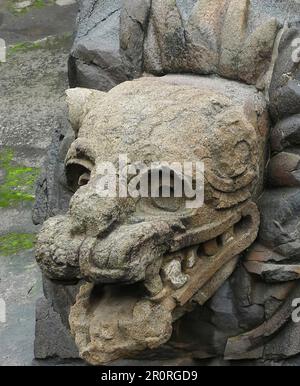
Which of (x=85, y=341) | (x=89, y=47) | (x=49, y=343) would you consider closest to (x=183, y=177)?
(x=85, y=341)

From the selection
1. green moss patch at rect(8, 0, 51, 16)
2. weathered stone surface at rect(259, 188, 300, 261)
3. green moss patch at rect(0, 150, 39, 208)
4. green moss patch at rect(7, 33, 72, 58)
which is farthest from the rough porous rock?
green moss patch at rect(8, 0, 51, 16)

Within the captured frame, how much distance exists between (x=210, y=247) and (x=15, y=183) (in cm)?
165

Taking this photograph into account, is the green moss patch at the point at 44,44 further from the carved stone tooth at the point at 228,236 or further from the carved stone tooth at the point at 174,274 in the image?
the carved stone tooth at the point at 174,274

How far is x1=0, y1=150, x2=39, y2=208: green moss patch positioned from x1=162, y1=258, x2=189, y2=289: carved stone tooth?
62.1 inches

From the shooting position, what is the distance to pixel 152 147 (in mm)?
1926

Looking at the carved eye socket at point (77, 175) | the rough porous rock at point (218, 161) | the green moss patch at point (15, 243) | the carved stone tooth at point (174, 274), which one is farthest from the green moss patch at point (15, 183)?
the carved stone tooth at point (174, 274)

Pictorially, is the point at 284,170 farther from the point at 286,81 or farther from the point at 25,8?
the point at 25,8

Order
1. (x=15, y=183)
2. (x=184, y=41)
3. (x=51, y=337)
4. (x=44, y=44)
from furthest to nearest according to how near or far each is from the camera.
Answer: (x=44, y=44)
(x=15, y=183)
(x=51, y=337)
(x=184, y=41)

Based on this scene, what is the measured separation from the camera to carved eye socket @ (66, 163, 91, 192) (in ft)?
6.66

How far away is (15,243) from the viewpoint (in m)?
3.20

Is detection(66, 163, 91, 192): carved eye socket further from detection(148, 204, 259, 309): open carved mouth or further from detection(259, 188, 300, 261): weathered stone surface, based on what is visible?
detection(259, 188, 300, 261): weathered stone surface

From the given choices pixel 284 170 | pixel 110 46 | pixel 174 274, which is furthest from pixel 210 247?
pixel 110 46

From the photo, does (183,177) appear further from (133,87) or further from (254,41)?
(254,41)

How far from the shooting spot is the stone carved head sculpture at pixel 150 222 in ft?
6.08
